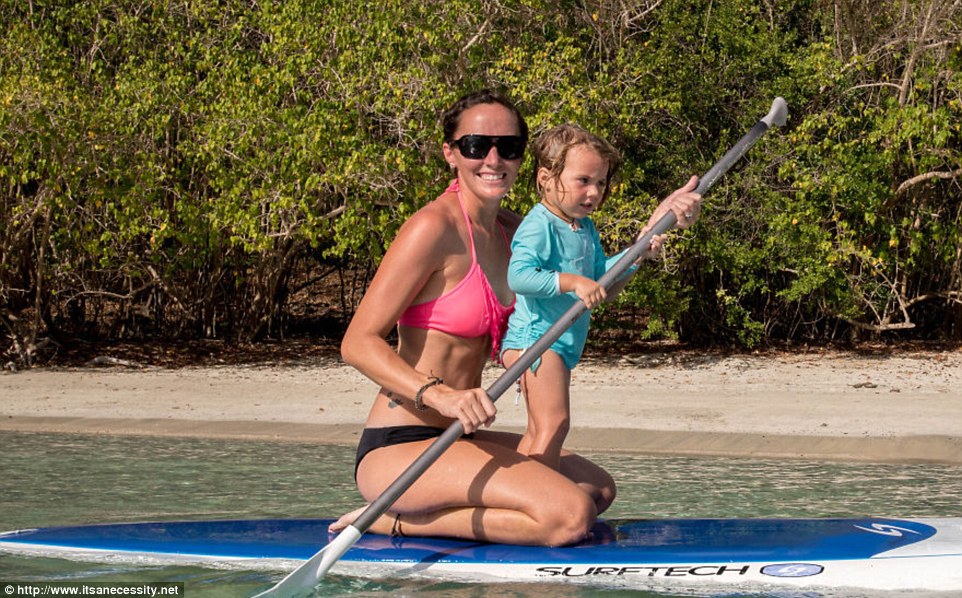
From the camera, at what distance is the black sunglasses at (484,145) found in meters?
4.27

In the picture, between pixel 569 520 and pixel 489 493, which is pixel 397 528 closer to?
pixel 489 493

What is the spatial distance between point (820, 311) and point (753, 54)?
263 cm

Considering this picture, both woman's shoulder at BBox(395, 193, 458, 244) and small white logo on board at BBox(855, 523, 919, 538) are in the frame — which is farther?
small white logo on board at BBox(855, 523, 919, 538)

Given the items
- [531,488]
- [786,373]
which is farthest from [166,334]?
[531,488]

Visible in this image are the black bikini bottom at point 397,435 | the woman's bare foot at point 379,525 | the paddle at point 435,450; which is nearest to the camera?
the paddle at point 435,450

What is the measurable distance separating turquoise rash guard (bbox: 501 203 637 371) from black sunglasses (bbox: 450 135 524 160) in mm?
228

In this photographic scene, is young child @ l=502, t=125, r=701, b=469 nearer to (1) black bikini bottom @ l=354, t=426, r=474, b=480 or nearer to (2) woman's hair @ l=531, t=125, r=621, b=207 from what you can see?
(2) woman's hair @ l=531, t=125, r=621, b=207

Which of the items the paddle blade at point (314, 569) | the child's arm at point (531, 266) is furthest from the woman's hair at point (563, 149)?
the paddle blade at point (314, 569)

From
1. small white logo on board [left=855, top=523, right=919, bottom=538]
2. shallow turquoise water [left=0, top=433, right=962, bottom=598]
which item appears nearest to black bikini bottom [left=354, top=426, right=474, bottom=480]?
shallow turquoise water [left=0, top=433, right=962, bottom=598]

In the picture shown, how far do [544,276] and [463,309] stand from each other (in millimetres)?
264

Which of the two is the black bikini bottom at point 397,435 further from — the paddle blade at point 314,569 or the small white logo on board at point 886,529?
the small white logo on board at point 886,529

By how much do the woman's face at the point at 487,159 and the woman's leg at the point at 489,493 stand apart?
0.78m

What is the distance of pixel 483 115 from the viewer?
4.30 m

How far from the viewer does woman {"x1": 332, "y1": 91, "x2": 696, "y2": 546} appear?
161 inches
